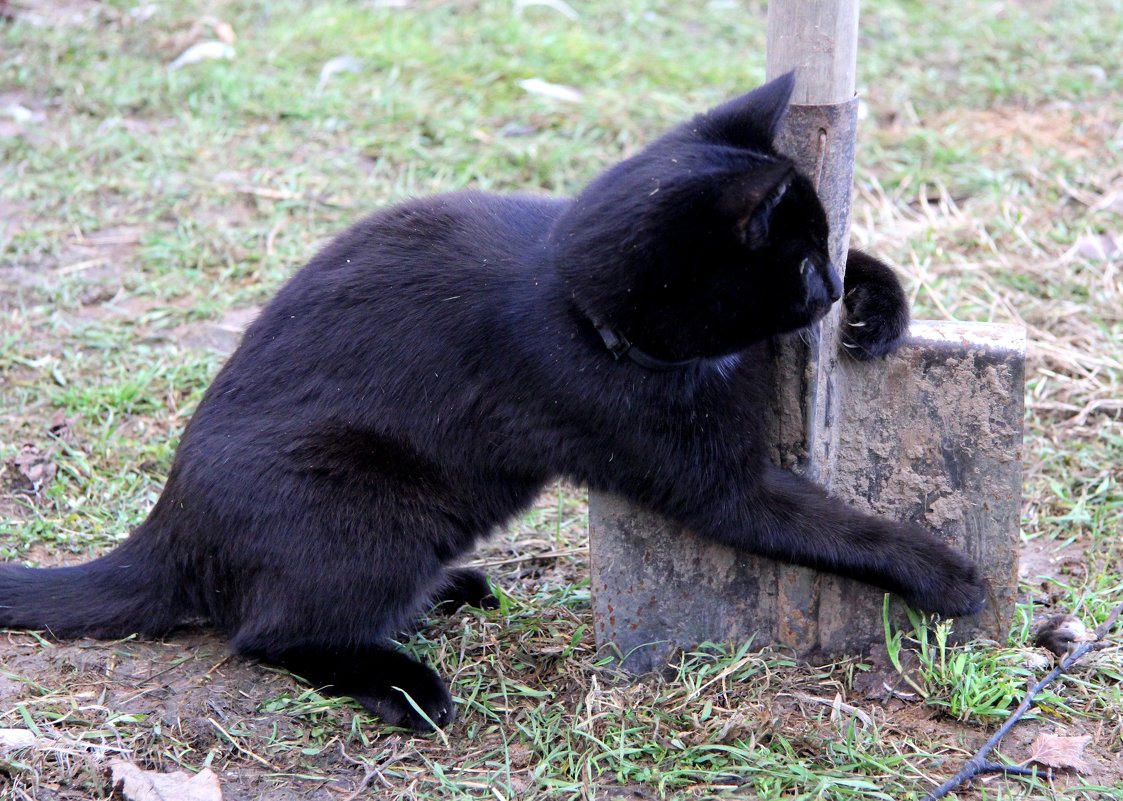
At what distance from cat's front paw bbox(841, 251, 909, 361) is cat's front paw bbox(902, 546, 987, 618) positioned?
0.43 m

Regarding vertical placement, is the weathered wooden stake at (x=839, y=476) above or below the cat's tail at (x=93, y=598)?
above

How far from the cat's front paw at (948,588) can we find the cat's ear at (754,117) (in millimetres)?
905

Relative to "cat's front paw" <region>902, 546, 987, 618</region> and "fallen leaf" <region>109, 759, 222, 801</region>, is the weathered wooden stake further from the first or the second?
"fallen leaf" <region>109, 759, 222, 801</region>

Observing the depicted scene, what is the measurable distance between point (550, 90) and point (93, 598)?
10.7 ft

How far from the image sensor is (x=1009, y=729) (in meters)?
2.25

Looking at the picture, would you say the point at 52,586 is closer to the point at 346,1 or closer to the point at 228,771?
the point at 228,771

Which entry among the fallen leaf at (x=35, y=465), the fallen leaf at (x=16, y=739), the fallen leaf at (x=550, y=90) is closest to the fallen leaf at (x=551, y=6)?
the fallen leaf at (x=550, y=90)

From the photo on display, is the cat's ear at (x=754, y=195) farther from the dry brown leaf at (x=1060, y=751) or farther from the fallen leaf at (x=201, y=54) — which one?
the fallen leaf at (x=201, y=54)

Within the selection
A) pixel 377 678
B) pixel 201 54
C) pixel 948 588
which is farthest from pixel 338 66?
pixel 948 588

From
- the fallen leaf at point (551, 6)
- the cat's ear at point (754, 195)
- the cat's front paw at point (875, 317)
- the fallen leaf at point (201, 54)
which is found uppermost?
the cat's ear at point (754, 195)

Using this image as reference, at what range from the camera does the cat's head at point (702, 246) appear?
6.59 feet

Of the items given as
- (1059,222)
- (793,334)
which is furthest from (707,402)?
(1059,222)

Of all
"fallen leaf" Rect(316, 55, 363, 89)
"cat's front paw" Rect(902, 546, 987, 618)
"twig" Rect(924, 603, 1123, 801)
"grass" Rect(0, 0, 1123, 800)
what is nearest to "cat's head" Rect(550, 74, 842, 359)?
"cat's front paw" Rect(902, 546, 987, 618)

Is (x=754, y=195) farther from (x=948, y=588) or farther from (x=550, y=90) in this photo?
(x=550, y=90)
